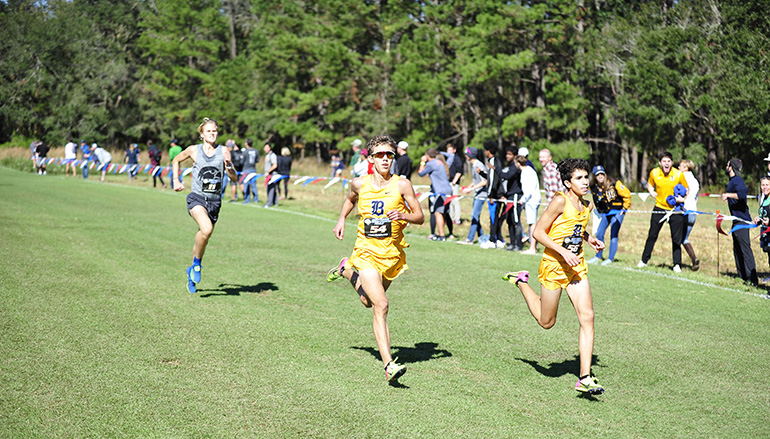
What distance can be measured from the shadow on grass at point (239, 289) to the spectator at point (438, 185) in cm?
714

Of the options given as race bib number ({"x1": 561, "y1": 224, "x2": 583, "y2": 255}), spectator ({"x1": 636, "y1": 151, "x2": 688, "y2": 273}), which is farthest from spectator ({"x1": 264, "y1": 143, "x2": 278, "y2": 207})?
race bib number ({"x1": 561, "y1": 224, "x2": 583, "y2": 255})

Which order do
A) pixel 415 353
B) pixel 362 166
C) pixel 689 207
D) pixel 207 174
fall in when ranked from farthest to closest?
1. pixel 362 166
2. pixel 689 207
3. pixel 207 174
4. pixel 415 353

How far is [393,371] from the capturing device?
589 centimetres

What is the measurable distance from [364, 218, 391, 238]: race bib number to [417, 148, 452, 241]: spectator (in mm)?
10547

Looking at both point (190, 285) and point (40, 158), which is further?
point (40, 158)

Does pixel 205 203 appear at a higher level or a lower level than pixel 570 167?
lower

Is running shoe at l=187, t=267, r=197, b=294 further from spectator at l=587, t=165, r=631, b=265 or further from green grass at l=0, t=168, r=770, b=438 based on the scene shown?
spectator at l=587, t=165, r=631, b=265

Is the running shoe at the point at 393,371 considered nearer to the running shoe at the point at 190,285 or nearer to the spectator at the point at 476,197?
the running shoe at the point at 190,285

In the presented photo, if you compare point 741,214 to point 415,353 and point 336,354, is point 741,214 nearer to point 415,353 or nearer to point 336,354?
point 415,353

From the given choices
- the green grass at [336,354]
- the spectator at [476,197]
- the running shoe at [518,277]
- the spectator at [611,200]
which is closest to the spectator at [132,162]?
the spectator at [476,197]

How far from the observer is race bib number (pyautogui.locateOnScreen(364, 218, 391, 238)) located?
253 inches

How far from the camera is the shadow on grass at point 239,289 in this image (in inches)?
381

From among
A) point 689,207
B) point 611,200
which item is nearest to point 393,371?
point 611,200

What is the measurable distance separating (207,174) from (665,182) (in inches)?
332
